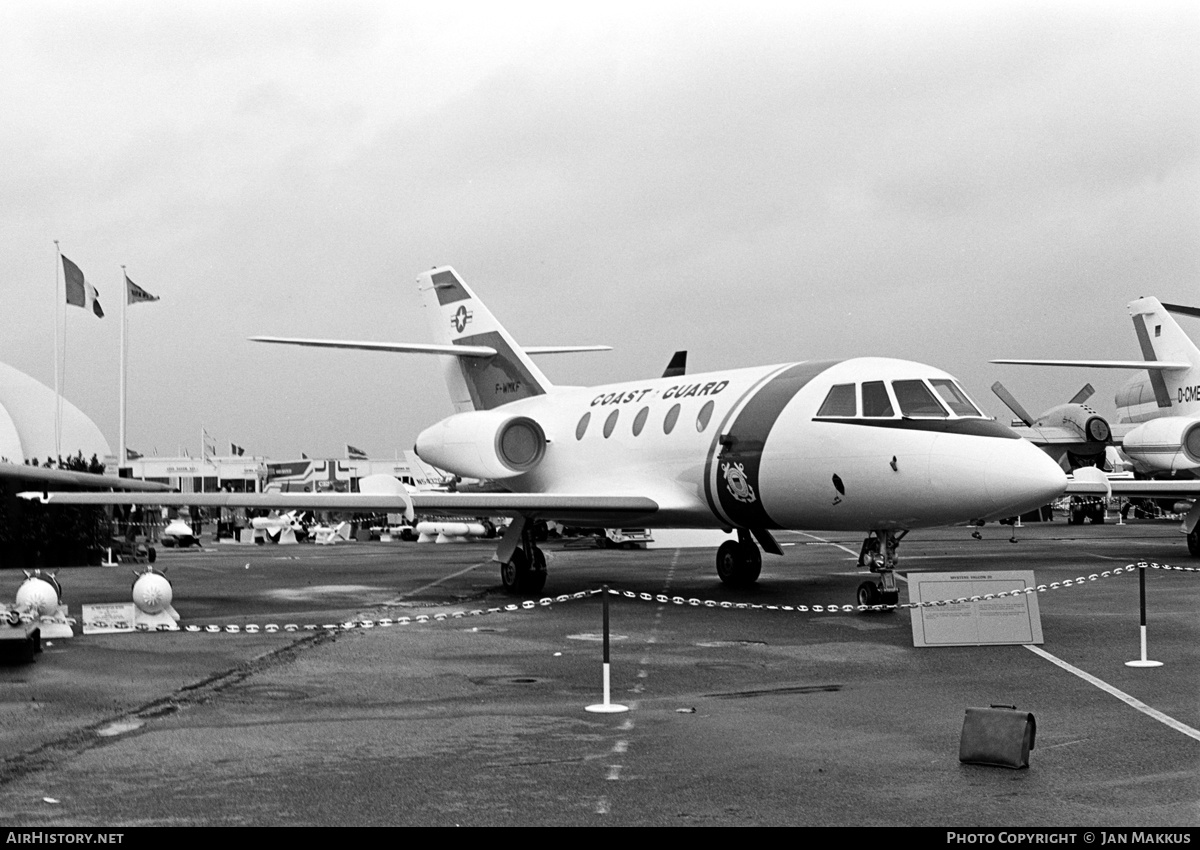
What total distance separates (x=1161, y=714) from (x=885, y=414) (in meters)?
6.92

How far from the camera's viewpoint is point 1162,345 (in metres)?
30.6

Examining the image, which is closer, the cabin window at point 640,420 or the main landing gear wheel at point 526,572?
the main landing gear wheel at point 526,572

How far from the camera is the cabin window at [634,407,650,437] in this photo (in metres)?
18.7

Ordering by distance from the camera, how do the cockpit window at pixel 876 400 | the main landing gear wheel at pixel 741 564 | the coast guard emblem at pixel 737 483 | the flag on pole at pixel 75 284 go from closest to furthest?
Result: 1. the cockpit window at pixel 876 400
2. the coast guard emblem at pixel 737 483
3. the main landing gear wheel at pixel 741 564
4. the flag on pole at pixel 75 284

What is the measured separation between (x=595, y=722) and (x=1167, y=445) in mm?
20200

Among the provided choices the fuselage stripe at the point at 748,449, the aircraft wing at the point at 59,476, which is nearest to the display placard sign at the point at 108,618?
the aircraft wing at the point at 59,476

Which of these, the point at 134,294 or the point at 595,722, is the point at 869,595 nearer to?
the point at 595,722

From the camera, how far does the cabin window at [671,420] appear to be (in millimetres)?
17922

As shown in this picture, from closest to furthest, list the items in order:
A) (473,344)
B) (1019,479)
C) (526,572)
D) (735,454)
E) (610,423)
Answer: (1019,479)
(735,454)
(526,572)
(610,423)
(473,344)

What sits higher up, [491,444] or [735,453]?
[491,444]

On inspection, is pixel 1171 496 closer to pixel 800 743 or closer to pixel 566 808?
pixel 800 743

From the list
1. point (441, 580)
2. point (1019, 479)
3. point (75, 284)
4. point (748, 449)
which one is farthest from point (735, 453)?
point (75, 284)

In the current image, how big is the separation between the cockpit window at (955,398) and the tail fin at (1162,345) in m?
17.7

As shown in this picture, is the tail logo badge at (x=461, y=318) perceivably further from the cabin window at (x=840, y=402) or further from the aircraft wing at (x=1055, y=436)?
the aircraft wing at (x=1055, y=436)
